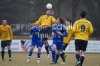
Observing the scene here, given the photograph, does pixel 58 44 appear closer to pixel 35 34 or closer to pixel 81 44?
pixel 35 34

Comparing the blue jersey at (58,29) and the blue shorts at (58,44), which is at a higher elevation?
the blue jersey at (58,29)

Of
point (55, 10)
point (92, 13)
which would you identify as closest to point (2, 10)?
point (55, 10)

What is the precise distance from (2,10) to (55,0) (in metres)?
7.12

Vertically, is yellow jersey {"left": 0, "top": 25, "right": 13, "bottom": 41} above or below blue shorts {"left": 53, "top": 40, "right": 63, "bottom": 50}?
above

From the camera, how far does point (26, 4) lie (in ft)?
153

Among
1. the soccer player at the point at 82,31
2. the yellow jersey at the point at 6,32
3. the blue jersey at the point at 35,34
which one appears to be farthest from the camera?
the yellow jersey at the point at 6,32

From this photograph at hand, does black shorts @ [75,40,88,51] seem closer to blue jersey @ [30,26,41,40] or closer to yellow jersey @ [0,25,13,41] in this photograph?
blue jersey @ [30,26,41,40]

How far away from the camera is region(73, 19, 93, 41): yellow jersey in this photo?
13.6m

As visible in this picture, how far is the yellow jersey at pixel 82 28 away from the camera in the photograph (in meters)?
13.6

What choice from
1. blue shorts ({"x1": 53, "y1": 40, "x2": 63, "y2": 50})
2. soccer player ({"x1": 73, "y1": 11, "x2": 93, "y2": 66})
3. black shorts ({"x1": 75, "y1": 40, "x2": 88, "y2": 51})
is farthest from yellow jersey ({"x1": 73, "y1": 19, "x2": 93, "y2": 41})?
blue shorts ({"x1": 53, "y1": 40, "x2": 63, "y2": 50})

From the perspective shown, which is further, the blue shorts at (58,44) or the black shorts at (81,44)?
the blue shorts at (58,44)

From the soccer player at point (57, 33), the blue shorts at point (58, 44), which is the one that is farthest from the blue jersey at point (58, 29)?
the blue shorts at point (58, 44)

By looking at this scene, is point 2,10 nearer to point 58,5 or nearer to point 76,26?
point 58,5

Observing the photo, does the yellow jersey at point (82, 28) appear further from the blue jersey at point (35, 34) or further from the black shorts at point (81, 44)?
the blue jersey at point (35, 34)
